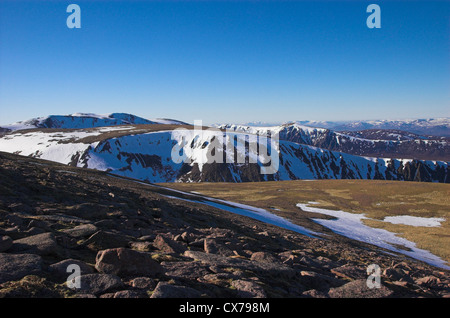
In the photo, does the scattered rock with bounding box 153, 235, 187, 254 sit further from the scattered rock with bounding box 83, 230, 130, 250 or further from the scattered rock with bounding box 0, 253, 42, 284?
the scattered rock with bounding box 0, 253, 42, 284

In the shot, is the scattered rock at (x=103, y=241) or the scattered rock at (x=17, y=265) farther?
the scattered rock at (x=103, y=241)

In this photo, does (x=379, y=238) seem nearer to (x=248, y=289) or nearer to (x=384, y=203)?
(x=384, y=203)

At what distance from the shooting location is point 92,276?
595cm

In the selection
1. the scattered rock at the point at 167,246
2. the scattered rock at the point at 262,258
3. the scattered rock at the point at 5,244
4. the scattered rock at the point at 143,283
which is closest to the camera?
the scattered rock at the point at 143,283

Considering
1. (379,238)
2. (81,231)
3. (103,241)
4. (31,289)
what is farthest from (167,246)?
(379,238)

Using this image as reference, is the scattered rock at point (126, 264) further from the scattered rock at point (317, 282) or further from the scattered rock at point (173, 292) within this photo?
the scattered rock at point (317, 282)

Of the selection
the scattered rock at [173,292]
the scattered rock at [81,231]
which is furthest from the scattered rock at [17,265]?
the scattered rock at [173,292]

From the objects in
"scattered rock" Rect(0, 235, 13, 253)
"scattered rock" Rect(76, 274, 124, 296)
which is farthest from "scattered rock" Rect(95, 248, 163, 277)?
"scattered rock" Rect(0, 235, 13, 253)

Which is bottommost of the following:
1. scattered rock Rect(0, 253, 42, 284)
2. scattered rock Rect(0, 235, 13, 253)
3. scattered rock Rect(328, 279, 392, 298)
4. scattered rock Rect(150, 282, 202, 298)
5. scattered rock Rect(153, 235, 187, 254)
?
scattered rock Rect(328, 279, 392, 298)

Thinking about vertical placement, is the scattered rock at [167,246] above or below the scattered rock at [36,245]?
below

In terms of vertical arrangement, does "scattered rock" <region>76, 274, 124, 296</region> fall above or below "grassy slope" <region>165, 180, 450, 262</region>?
above
